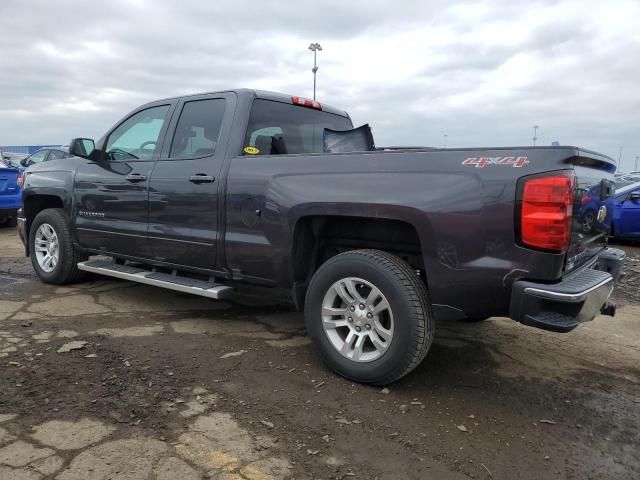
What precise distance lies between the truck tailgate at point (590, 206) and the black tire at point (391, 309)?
2.79 feet

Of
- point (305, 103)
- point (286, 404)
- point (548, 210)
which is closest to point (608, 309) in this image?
point (548, 210)

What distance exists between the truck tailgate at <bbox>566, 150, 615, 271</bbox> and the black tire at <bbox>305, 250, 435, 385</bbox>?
33.5 inches

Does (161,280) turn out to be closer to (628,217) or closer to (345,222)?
(345,222)

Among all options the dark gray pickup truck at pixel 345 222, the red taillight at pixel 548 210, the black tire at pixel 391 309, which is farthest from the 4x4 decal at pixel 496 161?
the black tire at pixel 391 309

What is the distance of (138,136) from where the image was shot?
16.3 ft

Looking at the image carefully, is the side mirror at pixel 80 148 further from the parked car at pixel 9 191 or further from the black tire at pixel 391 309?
the parked car at pixel 9 191

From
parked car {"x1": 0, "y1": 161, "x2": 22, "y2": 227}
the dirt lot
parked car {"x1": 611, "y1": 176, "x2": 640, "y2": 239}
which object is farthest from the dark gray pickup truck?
parked car {"x1": 611, "y1": 176, "x2": 640, "y2": 239}

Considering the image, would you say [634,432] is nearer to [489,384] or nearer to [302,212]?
[489,384]

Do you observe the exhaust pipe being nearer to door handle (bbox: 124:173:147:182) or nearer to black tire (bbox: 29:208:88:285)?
door handle (bbox: 124:173:147:182)

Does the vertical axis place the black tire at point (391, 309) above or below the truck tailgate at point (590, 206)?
below

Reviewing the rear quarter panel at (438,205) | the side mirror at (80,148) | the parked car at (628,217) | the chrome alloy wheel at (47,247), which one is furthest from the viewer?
the parked car at (628,217)

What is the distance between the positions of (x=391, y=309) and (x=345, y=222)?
29.8 inches

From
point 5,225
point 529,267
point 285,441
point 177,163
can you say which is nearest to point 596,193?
point 529,267

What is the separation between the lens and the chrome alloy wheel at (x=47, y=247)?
5645 mm
